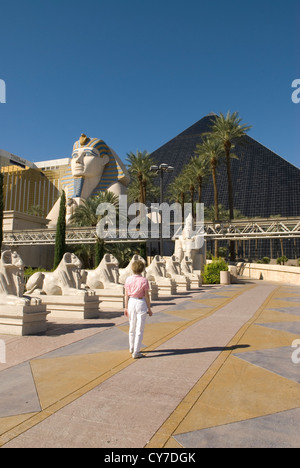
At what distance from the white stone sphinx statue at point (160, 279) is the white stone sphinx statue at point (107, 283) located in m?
3.79

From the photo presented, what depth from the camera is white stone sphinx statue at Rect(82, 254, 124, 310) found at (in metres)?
9.27

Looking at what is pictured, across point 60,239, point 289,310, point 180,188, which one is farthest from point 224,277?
point 180,188

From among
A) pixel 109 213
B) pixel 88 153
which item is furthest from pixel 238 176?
pixel 109 213

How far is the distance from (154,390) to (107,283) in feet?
21.4

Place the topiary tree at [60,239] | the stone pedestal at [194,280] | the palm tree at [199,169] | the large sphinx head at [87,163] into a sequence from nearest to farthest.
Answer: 1. the stone pedestal at [194,280]
2. the topiary tree at [60,239]
3. the palm tree at [199,169]
4. the large sphinx head at [87,163]

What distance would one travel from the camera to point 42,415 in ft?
8.54

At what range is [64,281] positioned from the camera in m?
7.73

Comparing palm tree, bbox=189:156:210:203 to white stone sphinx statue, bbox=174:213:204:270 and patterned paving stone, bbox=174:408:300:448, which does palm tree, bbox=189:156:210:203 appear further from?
patterned paving stone, bbox=174:408:300:448

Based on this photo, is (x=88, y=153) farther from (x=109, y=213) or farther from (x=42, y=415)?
(x=42, y=415)

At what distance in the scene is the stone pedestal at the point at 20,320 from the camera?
552 cm
